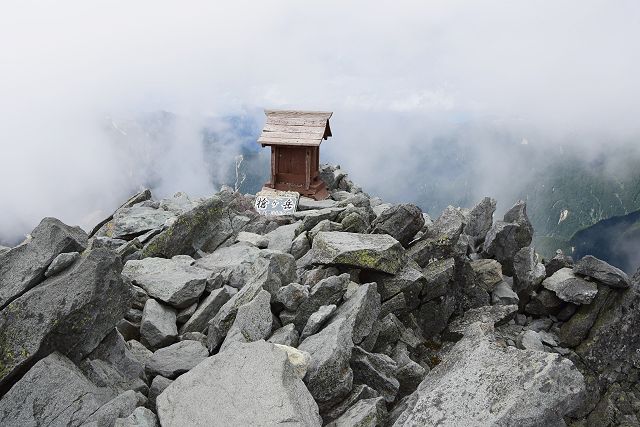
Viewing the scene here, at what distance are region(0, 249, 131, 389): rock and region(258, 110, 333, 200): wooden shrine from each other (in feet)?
75.6

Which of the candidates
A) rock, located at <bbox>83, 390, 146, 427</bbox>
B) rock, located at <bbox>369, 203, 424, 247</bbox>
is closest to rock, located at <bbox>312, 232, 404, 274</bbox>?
rock, located at <bbox>369, 203, 424, 247</bbox>

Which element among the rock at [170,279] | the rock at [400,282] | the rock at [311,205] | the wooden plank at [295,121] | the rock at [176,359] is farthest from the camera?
the wooden plank at [295,121]

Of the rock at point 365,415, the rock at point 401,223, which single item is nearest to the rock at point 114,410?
the rock at point 365,415

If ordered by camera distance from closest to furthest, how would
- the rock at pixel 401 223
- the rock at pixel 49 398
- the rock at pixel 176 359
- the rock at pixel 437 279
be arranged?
the rock at pixel 49 398 → the rock at pixel 176 359 → the rock at pixel 437 279 → the rock at pixel 401 223

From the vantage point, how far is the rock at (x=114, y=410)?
766cm

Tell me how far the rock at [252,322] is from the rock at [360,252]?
12.6ft

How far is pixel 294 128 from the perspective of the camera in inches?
1297

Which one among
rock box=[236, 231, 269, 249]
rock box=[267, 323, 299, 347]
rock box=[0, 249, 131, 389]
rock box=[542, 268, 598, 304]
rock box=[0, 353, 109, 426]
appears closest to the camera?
rock box=[0, 353, 109, 426]

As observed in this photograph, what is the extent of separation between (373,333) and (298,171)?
21.7 meters

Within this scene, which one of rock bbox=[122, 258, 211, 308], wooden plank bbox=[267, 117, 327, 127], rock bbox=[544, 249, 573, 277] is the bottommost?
rock bbox=[544, 249, 573, 277]

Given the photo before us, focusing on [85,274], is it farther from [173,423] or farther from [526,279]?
[526,279]

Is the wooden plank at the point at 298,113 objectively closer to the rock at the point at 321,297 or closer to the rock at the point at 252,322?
the rock at the point at 321,297

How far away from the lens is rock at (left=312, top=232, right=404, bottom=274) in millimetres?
14897

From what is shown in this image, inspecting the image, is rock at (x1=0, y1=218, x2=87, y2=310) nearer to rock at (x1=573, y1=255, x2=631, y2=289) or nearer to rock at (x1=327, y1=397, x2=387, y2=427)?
rock at (x1=327, y1=397, x2=387, y2=427)
